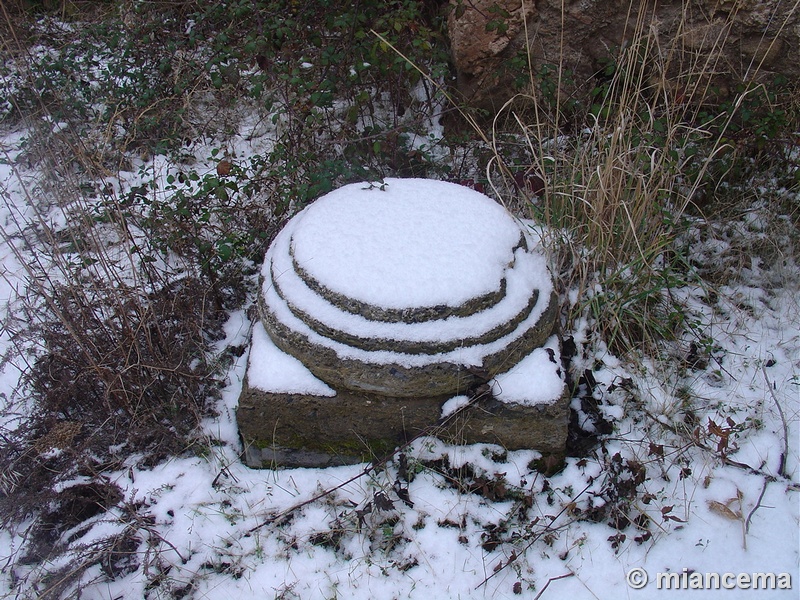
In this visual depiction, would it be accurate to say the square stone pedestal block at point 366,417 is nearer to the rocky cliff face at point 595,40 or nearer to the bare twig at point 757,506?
the bare twig at point 757,506

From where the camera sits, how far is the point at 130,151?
12.3ft

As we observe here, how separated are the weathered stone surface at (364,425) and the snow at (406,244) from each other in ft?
1.26

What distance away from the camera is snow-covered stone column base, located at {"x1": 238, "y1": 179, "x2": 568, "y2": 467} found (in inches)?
76.6

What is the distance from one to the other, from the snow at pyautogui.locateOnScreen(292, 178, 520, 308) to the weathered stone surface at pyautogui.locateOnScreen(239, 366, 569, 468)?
1.26 ft

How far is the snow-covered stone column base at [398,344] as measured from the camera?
1.95 meters

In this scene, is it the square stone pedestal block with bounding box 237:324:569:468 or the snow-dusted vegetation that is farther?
the square stone pedestal block with bounding box 237:324:569:468

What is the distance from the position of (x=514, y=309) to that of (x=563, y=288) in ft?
2.08

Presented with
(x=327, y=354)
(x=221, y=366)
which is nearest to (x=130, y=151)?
(x=221, y=366)

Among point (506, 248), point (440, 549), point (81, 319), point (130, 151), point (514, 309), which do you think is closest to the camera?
point (440, 549)

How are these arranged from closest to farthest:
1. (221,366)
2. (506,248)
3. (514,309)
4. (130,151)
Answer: (514,309) → (506,248) → (221,366) → (130,151)

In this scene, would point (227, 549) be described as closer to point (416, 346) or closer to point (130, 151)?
point (416, 346)

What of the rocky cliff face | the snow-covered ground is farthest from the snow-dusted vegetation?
the rocky cliff face

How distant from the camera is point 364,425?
2090mm

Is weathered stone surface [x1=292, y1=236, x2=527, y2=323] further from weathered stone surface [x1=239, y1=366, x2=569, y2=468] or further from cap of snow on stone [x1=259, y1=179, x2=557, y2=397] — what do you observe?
weathered stone surface [x1=239, y1=366, x2=569, y2=468]
